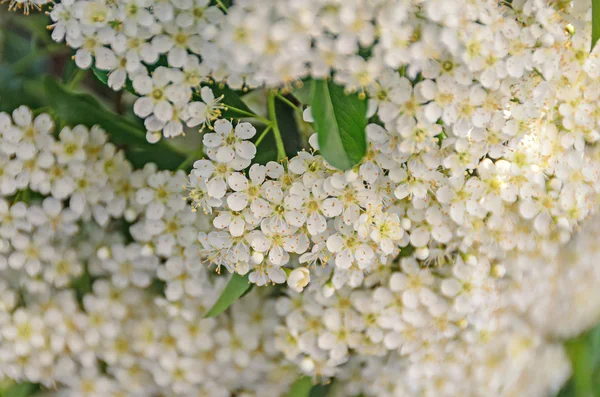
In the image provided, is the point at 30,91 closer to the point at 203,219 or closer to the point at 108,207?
the point at 108,207

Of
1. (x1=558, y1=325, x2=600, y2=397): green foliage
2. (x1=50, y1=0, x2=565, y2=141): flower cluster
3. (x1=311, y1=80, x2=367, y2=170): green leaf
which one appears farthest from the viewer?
(x1=558, y1=325, x2=600, y2=397): green foliage

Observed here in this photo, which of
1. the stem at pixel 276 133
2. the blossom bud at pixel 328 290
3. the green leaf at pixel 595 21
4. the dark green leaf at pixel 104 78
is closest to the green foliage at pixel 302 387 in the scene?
the blossom bud at pixel 328 290

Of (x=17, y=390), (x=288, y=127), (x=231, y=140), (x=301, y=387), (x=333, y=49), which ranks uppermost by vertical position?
(x=333, y=49)

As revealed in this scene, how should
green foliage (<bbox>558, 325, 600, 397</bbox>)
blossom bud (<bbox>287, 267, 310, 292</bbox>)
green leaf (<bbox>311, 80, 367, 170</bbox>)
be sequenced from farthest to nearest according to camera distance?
green foliage (<bbox>558, 325, 600, 397</bbox>)
blossom bud (<bbox>287, 267, 310, 292</bbox>)
green leaf (<bbox>311, 80, 367, 170</bbox>)

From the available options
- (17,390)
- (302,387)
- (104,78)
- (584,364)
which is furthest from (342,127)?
(584,364)

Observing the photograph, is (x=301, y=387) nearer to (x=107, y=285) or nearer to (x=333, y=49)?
(x=107, y=285)

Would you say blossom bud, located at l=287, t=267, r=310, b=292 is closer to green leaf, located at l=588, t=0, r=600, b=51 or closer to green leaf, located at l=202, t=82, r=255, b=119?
green leaf, located at l=202, t=82, r=255, b=119

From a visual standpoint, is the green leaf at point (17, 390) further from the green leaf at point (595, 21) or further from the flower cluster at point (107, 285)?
the green leaf at point (595, 21)

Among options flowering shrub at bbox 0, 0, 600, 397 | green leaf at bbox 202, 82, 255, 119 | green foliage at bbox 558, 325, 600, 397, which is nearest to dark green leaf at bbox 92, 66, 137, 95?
flowering shrub at bbox 0, 0, 600, 397
